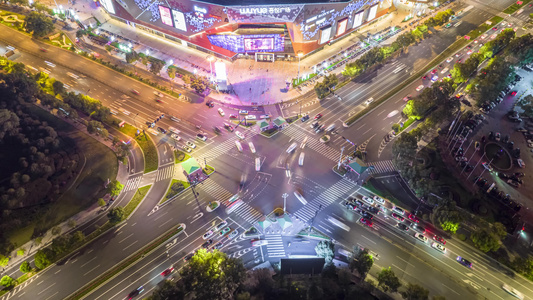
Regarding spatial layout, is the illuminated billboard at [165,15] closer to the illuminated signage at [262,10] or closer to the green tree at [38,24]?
the illuminated signage at [262,10]

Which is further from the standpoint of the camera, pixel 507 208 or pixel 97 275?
pixel 507 208

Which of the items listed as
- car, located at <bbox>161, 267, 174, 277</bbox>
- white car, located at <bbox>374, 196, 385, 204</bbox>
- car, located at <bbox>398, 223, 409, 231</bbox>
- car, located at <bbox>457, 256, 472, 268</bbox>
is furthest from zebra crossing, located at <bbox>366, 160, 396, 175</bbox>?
car, located at <bbox>161, 267, 174, 277</bbox>

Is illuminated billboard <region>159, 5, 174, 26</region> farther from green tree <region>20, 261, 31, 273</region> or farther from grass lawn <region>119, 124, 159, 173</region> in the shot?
green tree <region>20, 261, 31, 273</region>

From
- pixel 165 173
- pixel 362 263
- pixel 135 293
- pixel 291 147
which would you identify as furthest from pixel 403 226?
pixel 165 173

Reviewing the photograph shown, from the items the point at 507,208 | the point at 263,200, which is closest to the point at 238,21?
the point at 263,200

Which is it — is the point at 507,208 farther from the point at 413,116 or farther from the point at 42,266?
the point at 42,266

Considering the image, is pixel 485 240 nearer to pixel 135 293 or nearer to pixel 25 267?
pixel 135 293
